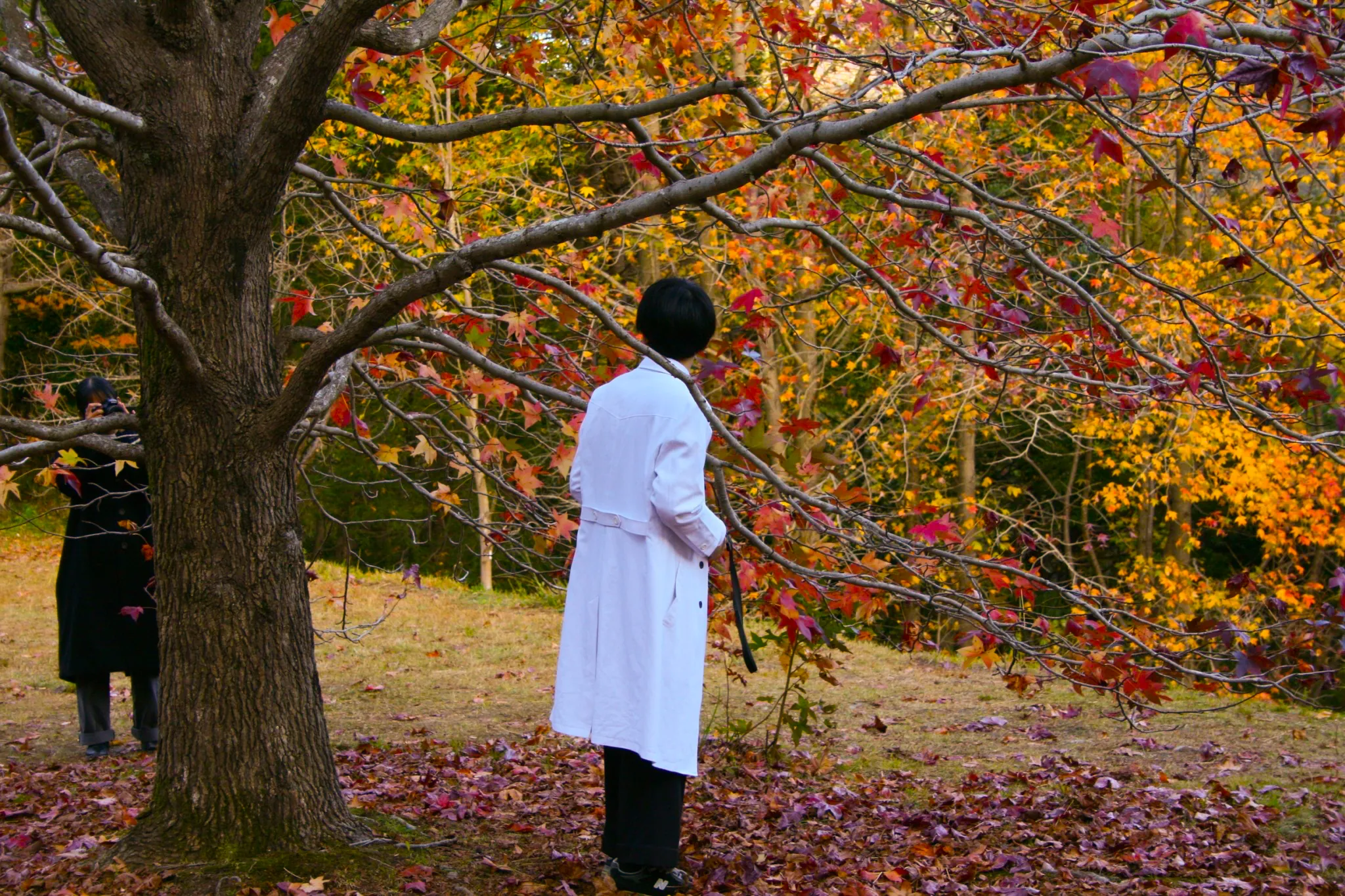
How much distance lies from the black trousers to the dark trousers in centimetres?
341

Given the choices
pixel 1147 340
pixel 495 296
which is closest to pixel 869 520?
pixel 1147 340

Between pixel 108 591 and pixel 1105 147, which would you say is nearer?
pixel 1105 147

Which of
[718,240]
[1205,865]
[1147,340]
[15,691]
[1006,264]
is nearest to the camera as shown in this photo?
[1205,865]

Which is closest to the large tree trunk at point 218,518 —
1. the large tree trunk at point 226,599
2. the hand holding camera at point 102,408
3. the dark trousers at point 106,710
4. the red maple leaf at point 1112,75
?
the large tree trunk at point 226,599

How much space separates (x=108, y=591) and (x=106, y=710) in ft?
2.05

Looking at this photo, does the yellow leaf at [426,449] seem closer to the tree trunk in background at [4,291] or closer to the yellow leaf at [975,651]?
the yellow leaf at [975,651]

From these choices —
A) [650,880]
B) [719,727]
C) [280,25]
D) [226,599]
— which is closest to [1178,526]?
[719,727]

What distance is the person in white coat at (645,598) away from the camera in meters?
3.38

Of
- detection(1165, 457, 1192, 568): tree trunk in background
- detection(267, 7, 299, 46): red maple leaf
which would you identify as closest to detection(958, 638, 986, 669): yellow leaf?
detection(267, 7, 299, 46): red maple leaf

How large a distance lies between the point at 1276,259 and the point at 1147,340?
130 inches

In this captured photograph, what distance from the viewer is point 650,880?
355 centimetres

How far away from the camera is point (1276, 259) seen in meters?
13.1

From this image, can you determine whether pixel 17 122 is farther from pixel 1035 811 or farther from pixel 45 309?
pixel 1035 811

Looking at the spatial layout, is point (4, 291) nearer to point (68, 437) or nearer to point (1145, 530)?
point (68, 437)
